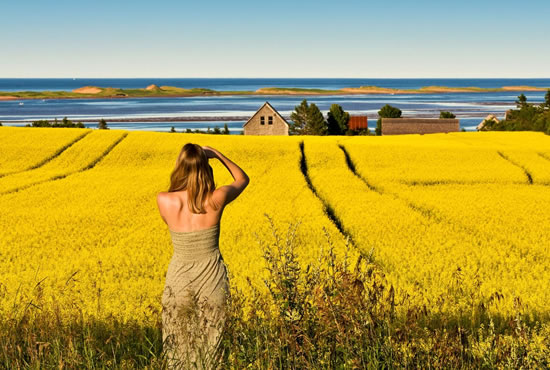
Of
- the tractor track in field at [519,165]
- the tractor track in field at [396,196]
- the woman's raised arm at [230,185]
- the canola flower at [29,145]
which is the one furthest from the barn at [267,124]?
the woman's raised arm at [230,185]

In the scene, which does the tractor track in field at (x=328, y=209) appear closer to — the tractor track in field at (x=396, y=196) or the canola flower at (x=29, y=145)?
the tractor track in field at (x=396, y=196)

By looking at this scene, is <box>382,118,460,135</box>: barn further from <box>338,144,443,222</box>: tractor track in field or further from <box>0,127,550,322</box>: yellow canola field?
<box>338,144,443,222</box>: tractor track in field

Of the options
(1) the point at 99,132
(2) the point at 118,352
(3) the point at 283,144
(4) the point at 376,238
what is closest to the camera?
(2) the point at 118,352

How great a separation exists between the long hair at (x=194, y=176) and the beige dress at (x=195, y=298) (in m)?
0.29

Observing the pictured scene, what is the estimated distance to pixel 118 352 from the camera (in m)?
7.42

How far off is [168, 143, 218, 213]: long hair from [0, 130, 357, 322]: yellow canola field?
1106mm

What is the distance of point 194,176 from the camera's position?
490cm

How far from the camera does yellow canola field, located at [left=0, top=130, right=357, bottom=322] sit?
10484 millimetres

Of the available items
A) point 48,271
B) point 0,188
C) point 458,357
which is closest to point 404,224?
point 48,271

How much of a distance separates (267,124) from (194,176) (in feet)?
235

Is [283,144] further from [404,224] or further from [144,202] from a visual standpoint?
[404,224]

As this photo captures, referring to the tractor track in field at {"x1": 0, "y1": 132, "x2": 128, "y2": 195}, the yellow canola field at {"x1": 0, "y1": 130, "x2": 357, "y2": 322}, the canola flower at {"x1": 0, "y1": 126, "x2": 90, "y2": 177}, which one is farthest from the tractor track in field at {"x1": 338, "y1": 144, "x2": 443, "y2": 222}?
the canola flower at {"x1": 0, "y1": 126, "x2": 90, "y2": 177}

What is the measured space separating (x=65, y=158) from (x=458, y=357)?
99.8 feet

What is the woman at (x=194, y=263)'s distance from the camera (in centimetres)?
477
